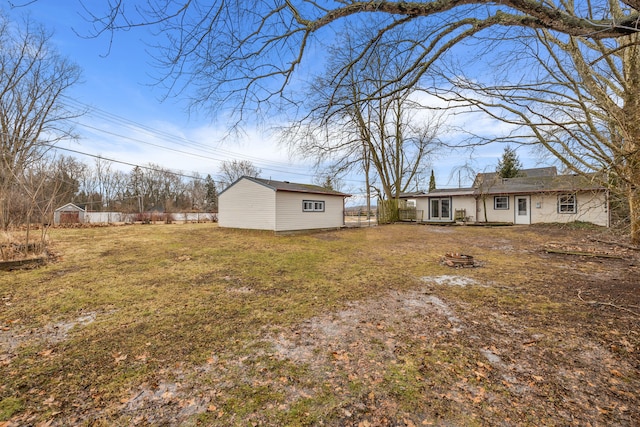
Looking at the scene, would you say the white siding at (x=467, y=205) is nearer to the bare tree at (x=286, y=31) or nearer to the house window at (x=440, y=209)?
the house window at (x=440, y=209)

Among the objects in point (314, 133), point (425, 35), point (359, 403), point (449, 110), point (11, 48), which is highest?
point (11, 48)

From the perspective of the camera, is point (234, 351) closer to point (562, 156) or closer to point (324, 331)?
point (324, 331)

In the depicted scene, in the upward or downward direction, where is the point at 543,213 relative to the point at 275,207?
downward

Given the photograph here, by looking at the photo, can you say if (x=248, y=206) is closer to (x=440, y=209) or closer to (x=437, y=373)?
(x=437, y=373)

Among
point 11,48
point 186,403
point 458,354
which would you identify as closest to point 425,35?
point 458,354

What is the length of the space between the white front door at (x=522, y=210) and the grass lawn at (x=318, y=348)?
44.6 ft

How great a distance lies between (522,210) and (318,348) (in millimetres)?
20823

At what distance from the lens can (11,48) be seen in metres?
15.6

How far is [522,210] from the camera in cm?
1812

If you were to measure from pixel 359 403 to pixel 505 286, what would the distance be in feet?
15.5

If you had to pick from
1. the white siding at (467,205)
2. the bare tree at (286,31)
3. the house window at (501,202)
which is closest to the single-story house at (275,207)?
the white siding at (467,205)

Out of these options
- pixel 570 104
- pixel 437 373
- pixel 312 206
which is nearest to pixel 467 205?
pixel 312 206

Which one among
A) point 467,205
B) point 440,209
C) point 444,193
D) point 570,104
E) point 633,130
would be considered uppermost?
point 570,104

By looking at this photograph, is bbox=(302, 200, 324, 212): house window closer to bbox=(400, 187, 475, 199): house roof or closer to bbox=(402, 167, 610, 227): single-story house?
bbox=(400, 187, 475, 199): house roof
